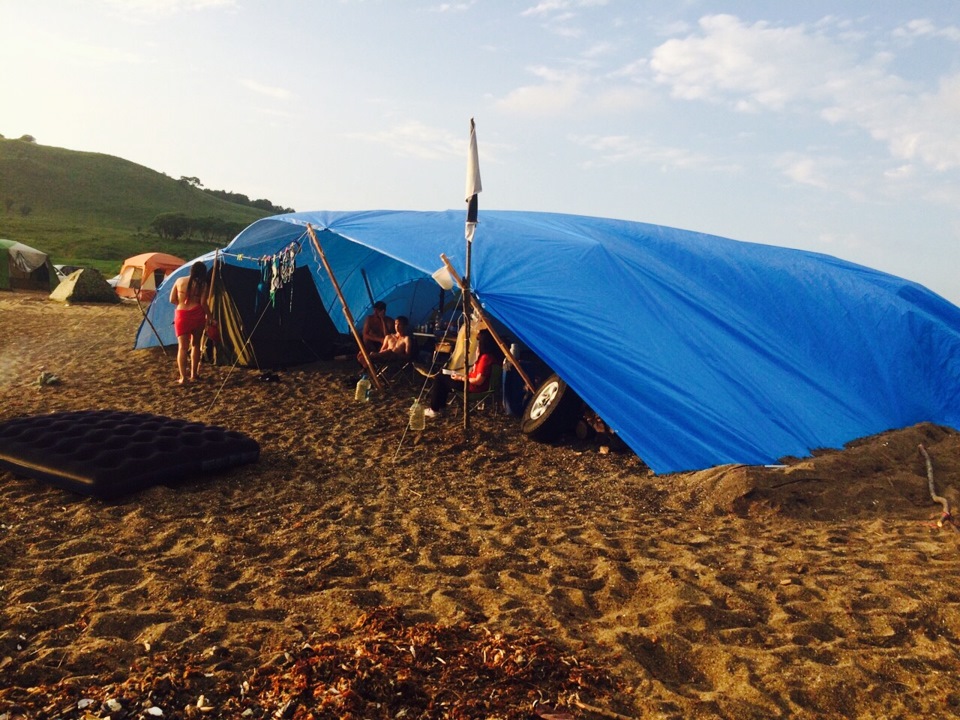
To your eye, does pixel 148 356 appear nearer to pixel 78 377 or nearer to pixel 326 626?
pixel 78 377

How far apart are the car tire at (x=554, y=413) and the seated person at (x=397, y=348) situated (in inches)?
107

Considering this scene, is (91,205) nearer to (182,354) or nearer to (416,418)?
(182,354)

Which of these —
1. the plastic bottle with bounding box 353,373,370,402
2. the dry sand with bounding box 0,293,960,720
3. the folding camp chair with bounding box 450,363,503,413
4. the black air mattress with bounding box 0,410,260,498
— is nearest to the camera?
the dry sand with bounding box 0,293,960,720

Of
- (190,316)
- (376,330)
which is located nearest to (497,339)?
(376,330)

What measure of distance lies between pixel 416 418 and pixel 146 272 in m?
18.7

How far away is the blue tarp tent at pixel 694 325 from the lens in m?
6.77

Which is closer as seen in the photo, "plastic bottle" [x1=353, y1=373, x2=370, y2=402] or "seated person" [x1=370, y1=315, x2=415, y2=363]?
"plastic bottle" [x1=353, y1=373, x2=370, y2=402]

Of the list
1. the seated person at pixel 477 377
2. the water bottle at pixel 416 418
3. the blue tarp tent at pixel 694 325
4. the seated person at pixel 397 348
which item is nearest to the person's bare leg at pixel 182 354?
the blue tarp tent at pixel 694 325

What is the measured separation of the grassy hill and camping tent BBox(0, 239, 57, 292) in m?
13.3

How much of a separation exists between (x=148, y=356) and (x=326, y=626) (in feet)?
27.9

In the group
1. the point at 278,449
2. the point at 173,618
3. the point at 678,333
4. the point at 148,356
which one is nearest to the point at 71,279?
the point at 148,356

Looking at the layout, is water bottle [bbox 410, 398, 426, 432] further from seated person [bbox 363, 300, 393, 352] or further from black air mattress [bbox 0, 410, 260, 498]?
seated person [bbox 363, 300, 393, 352]

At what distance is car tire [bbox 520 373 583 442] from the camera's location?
279 inches

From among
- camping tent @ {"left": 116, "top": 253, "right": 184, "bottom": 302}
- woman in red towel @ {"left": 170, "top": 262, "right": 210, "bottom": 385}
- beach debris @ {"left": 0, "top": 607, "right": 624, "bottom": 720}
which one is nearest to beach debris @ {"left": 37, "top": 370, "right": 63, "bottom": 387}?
woman in red towel @ {"left": 170, "top": 262, "right": 210, "bottom": 385}
